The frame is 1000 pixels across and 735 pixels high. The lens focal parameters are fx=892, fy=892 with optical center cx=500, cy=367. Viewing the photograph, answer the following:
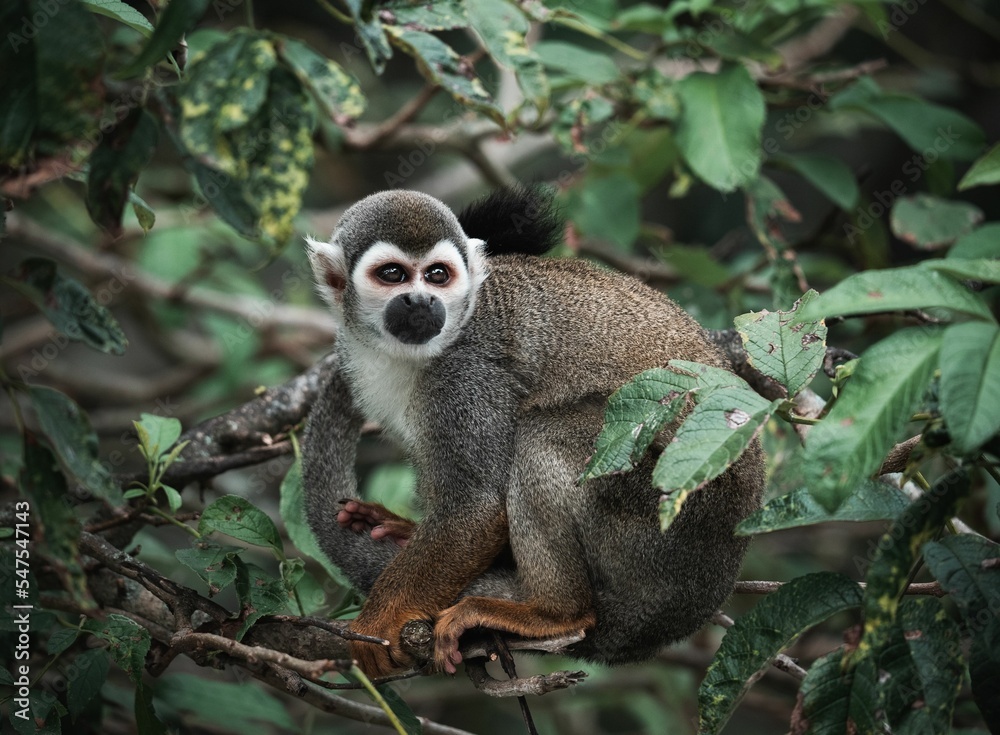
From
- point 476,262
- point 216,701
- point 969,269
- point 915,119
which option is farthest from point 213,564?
point 915,119

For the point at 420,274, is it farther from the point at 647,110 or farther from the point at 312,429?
the point at 647,110

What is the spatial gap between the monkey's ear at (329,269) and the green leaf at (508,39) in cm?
96

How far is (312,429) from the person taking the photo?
11.3 ft

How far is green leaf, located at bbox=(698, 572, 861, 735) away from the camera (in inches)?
84.8

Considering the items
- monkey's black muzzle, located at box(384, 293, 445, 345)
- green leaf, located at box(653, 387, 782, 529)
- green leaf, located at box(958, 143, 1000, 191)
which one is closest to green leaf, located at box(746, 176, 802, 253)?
green leaf, located at box(958, 143, 1000, 191)

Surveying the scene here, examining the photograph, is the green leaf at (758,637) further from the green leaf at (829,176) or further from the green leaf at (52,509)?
the green leaf at (829,176)

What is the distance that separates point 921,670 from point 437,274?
209 centimetres

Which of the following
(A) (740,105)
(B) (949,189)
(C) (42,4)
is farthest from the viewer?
(B) (949,189)

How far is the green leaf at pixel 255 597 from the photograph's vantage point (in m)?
2.65

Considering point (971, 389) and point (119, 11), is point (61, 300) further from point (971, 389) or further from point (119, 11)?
point (971, 389)

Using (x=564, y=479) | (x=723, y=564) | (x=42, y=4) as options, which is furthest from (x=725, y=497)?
(x=42, y=4)

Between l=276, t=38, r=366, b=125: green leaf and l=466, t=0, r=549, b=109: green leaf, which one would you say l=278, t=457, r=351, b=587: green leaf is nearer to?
l=276, t=38, r=366, b=125: green leaf

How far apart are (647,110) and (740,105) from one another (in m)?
0.50

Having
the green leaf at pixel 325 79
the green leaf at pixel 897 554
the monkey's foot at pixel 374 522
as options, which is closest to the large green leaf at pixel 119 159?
the green leaf at pixel 325 79
